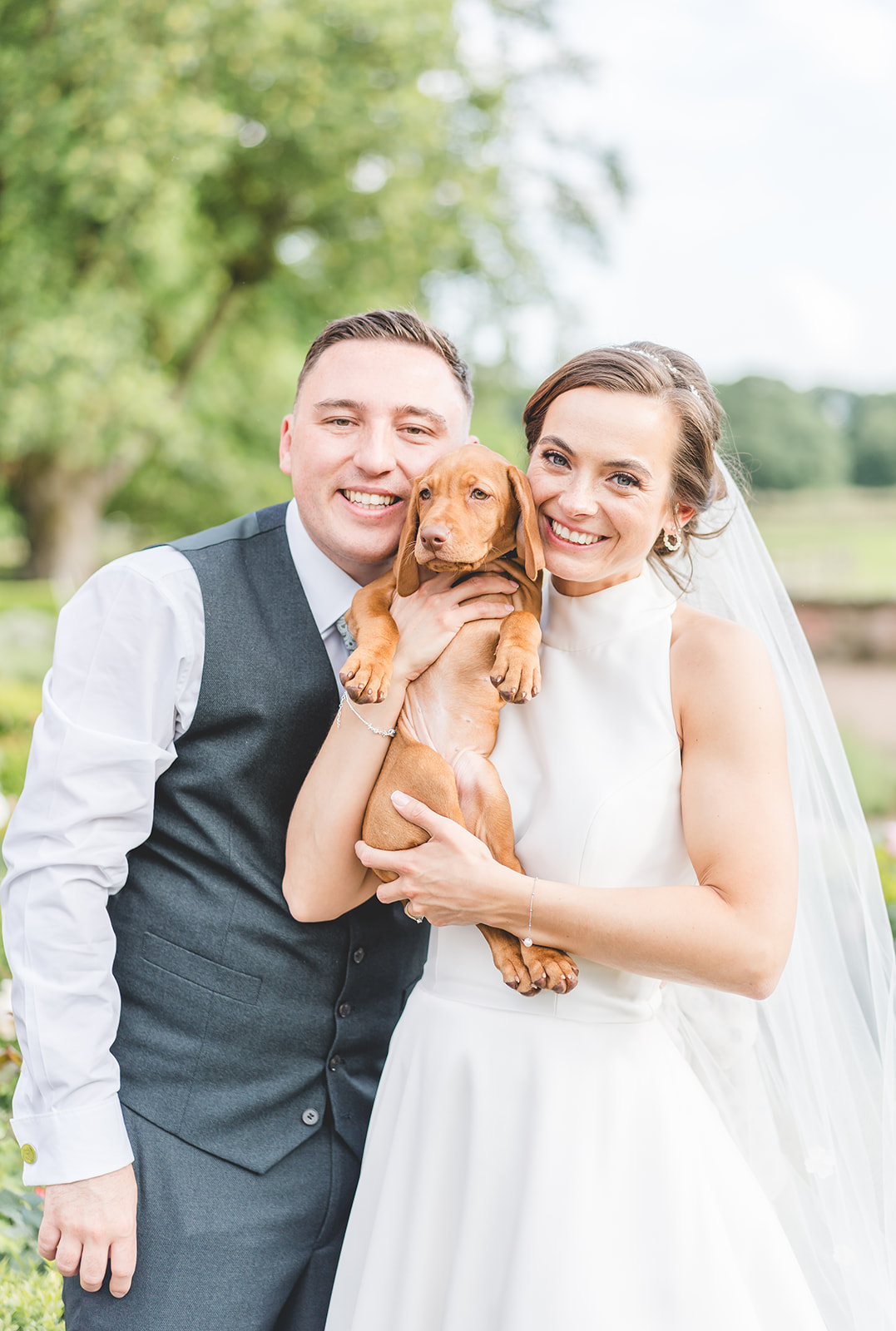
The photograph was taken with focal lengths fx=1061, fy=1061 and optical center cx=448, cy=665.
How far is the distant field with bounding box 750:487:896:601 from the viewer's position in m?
14.2

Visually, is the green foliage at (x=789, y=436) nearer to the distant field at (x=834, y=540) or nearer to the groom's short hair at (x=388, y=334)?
the distant field at (x=834, y=540)

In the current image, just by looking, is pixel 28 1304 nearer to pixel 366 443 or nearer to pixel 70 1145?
pixel 70 1145

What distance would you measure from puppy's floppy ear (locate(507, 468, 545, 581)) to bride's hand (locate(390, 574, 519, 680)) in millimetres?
141

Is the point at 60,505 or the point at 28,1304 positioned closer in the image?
the point at 28,1304

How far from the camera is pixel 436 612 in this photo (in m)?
2.21

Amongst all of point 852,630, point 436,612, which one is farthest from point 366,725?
point 852,630

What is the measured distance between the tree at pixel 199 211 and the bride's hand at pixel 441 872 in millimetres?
10302

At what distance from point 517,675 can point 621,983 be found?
2.10 ft

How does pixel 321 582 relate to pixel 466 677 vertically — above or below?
above

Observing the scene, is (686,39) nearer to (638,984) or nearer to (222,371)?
(222,371)

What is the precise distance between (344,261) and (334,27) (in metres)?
2.85

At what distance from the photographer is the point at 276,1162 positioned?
2.30 metres

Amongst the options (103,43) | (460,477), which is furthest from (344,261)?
(460,477)

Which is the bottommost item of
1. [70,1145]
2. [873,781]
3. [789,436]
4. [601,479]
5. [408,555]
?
[873,781]
